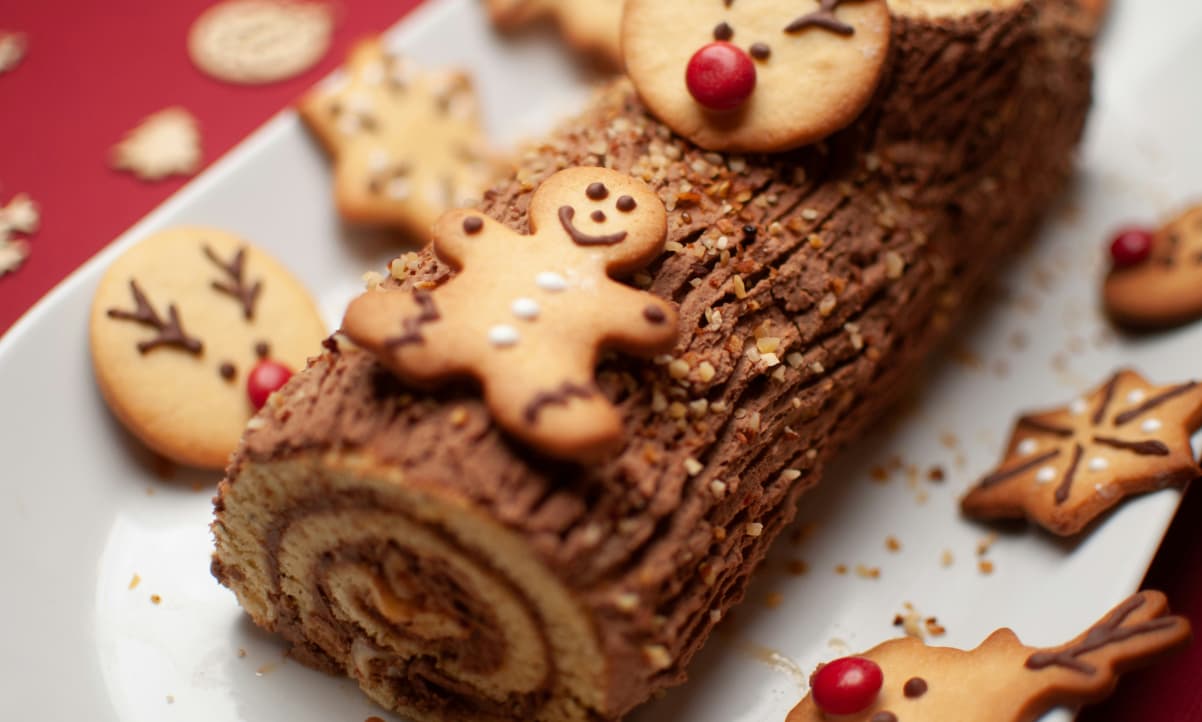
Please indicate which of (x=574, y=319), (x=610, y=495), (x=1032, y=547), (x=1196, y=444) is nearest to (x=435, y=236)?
(x=574, y=319)

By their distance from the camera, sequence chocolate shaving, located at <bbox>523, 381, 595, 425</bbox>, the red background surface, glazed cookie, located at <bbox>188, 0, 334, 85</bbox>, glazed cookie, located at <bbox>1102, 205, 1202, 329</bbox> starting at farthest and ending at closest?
glazed cookie, located at <bbox>188, 0, 334, 85</bbox> < the red background surface < glazed cookie, located at <bbox>1102, 205, 1202, 329</bbox> < chocolate shaving, located at <bbox>523, 381, 595, 425</bbox>

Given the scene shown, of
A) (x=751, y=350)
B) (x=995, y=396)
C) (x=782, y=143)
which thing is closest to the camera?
(x=751, y=350)

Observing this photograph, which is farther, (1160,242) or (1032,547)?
(1160,242)

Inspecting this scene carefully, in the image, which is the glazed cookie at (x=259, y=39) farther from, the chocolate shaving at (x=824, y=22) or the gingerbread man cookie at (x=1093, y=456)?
the gingerbread man cookie at (x=1093, y=456)

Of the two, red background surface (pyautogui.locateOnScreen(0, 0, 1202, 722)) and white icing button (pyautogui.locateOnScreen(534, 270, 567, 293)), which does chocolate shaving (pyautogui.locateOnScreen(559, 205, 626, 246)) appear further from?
red background surface (pyautogui.locateOnScreen(0, 0, 1202, 722))

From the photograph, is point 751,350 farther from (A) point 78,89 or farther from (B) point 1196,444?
(A) point 78,89

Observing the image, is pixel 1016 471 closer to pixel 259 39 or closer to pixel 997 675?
pixel 997 675

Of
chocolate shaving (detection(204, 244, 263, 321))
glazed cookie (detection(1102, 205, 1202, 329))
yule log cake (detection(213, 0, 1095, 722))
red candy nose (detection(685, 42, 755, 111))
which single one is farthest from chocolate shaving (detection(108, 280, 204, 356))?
glazed cookie (detection(1102, 205, 1202, 329))
